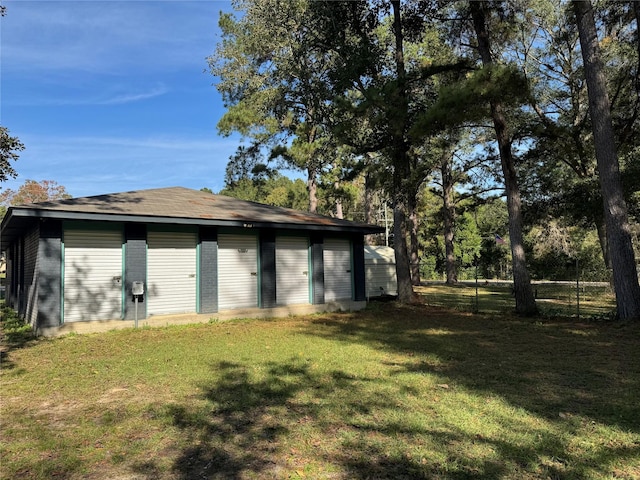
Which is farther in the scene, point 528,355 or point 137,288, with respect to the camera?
point 137,288

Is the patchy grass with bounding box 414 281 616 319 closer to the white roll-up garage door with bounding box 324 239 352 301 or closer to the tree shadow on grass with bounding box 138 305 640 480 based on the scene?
the white roll-up garage door with bounding box 324 239 352 301

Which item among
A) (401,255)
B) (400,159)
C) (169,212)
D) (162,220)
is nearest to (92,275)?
(162,220)

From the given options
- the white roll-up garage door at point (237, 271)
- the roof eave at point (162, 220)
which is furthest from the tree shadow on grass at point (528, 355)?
the roof eave at point (162, 220)

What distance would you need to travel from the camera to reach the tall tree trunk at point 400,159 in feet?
40.2

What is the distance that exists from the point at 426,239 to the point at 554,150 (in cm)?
3151

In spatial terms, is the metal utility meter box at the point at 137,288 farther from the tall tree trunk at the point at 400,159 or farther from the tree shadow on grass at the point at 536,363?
the tall tree trunk at the point at 400,159

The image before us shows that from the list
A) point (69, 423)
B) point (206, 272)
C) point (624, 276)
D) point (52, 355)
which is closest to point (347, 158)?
point (206, 272)

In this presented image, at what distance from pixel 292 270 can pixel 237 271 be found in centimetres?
177

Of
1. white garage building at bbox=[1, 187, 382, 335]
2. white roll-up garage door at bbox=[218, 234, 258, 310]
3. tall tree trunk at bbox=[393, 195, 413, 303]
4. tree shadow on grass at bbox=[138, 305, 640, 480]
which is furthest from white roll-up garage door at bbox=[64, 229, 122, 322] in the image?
tall tree trunk at bbox=[393, 195, 413, 303]

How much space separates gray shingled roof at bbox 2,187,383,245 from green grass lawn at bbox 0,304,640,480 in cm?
287

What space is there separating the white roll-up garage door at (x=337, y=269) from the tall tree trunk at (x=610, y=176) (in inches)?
286

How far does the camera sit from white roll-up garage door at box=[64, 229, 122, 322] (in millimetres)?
9320

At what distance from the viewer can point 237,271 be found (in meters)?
11.7

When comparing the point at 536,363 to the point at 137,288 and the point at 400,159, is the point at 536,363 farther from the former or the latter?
the point at 400,159
